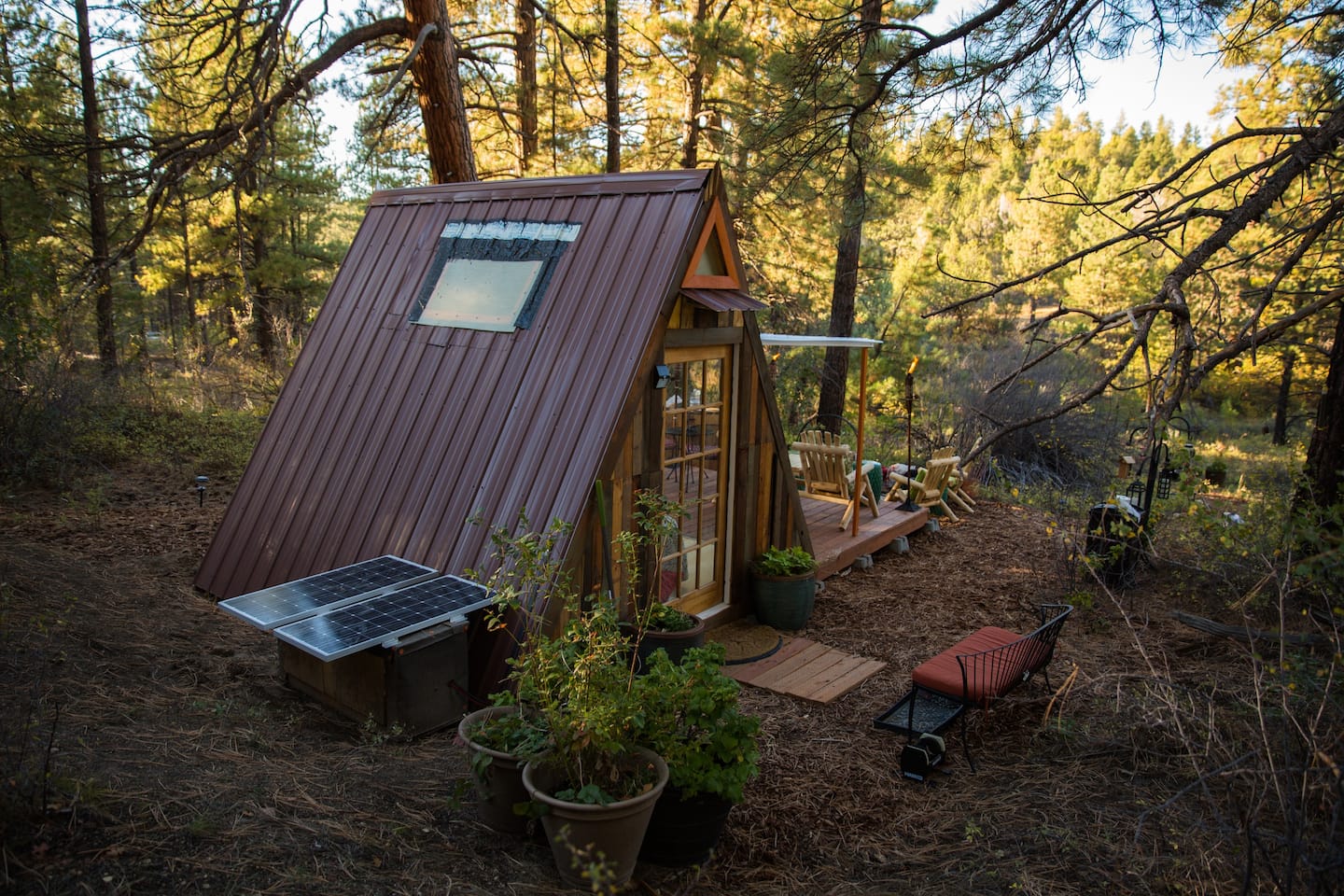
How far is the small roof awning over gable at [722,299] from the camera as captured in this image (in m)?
5.67

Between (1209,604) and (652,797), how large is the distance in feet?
19.5

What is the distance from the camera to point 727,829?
4.01 m

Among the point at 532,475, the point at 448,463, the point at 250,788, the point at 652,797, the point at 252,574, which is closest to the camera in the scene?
the point at 652,797

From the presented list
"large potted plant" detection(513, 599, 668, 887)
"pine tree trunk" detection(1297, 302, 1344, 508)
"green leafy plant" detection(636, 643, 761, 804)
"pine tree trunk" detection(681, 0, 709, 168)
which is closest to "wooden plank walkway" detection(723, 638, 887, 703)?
"green leafy plant" detection(636, 643, 761, 804)

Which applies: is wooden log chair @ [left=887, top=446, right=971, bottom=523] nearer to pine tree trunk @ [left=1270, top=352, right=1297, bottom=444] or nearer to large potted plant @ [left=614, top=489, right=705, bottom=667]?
large potted plant @ [left=614, top=489, right=705, bottom=667]

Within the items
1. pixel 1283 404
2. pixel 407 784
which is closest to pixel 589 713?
pixel 407 784

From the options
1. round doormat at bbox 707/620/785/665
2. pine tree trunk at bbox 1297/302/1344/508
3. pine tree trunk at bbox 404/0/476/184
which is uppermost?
pine tree trunk at bbox 404/0/476/184

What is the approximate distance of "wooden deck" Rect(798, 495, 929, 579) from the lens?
27.5ft

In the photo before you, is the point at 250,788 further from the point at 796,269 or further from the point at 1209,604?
the point at 796,269

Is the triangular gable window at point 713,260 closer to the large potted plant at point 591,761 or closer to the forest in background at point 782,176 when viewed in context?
the forest in background at point 782,176

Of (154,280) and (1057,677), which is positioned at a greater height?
(154,280)

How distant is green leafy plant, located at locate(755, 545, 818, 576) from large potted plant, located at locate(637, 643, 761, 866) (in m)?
3.20

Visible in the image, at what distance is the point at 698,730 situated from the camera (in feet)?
11.9

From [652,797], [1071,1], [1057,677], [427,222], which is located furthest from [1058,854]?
[427,222]
